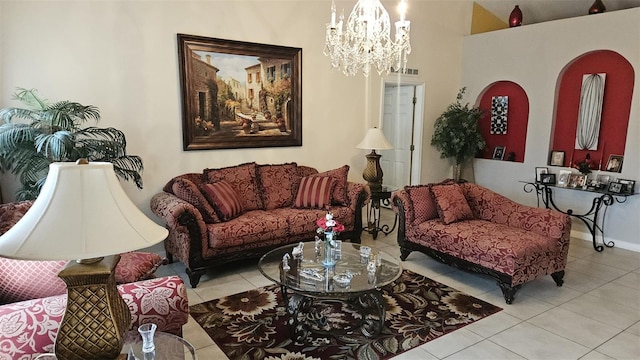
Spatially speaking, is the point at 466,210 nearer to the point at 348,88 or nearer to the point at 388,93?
the point at 348,88

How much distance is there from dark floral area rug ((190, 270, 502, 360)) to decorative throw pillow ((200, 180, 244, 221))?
0.85 m

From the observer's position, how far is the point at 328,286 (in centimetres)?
261

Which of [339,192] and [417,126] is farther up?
[417,126]

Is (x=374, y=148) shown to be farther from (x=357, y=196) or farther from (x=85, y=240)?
(x=85, y=240)

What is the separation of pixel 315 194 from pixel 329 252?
65.0 inches

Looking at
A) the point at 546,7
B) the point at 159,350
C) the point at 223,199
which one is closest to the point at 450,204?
the point at 223,199

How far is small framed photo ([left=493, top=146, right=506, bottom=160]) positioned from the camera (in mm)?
6418

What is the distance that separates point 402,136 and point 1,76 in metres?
5.29

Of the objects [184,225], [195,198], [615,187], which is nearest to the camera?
[184,225]

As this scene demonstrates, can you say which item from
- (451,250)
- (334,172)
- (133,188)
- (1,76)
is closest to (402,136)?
(334,172)

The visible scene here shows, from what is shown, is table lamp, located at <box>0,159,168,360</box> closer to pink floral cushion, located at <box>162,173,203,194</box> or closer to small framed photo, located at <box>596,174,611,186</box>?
pink floral cushion, located at <box>162,173,203,194</box>

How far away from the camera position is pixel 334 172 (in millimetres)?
4852

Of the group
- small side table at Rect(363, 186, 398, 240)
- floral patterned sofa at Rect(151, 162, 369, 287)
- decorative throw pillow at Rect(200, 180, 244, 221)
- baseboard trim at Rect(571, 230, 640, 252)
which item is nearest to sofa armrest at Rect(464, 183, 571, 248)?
small side table at Rect(363, 186, 398, 240)

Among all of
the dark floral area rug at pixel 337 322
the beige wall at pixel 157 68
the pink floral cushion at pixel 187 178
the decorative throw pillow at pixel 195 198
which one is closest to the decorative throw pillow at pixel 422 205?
the dark floral area rug at pixel 337 322
